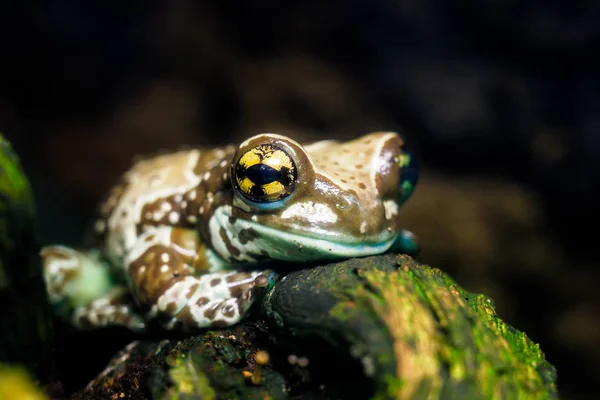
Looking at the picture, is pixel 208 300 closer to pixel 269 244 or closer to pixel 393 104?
pixel 269 244

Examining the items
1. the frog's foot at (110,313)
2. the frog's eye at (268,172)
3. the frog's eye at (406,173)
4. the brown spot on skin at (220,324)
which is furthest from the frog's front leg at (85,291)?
the frog's eye at (406,173)

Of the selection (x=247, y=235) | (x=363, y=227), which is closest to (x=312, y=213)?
(x=363, y=227)

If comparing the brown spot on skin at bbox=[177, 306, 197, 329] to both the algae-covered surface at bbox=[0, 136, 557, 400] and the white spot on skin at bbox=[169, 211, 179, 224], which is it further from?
the white spot on skin at bbox=[169, 211, 179, 224]

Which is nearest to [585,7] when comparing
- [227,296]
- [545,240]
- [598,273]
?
[545,240]

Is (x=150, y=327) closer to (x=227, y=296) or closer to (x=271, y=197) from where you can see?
(x=227, y=296)

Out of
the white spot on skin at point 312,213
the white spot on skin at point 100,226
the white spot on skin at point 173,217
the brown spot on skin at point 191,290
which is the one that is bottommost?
the white spot on skin at point 100,226

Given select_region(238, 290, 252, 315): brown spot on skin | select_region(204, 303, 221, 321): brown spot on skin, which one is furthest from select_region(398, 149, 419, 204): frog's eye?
select_region(204, 303, 221, 321): brown spot on skin

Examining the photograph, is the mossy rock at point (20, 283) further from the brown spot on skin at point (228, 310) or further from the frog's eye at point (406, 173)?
the frog's eye at point (406, 173)

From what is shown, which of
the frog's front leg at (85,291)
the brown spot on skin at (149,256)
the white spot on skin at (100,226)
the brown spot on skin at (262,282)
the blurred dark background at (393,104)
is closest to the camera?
the brown spot on skin at (262,282)
